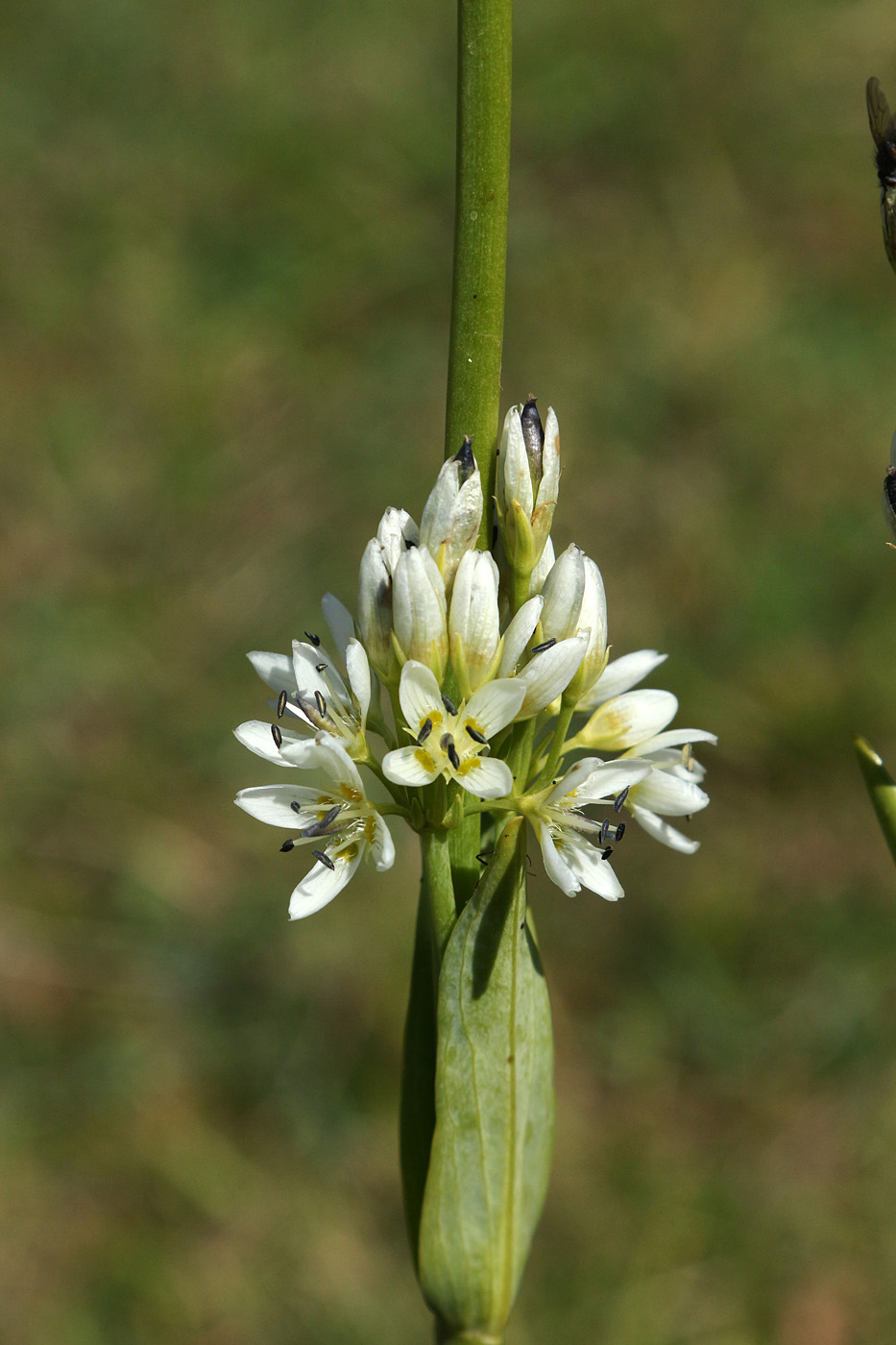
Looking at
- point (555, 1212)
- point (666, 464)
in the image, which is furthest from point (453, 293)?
point (666, 464)

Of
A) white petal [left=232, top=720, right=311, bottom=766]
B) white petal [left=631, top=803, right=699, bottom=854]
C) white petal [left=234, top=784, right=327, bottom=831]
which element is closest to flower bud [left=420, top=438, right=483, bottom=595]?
white petal [left=232, top=720, right=311, bottom=766]

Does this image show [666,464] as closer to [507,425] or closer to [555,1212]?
[555,1212]

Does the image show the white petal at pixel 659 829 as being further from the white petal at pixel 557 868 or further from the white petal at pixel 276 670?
the white petal at pixel 276 670

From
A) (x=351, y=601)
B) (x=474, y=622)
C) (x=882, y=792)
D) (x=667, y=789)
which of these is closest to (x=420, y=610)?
(x=474, y=622)

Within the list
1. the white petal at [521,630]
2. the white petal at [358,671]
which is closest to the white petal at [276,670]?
the white petal at [358,671]

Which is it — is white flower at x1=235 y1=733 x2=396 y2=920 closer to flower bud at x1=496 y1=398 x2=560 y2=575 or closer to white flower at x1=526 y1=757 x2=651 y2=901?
white flower at x1=526 y1=757 x2=651 y2=901
